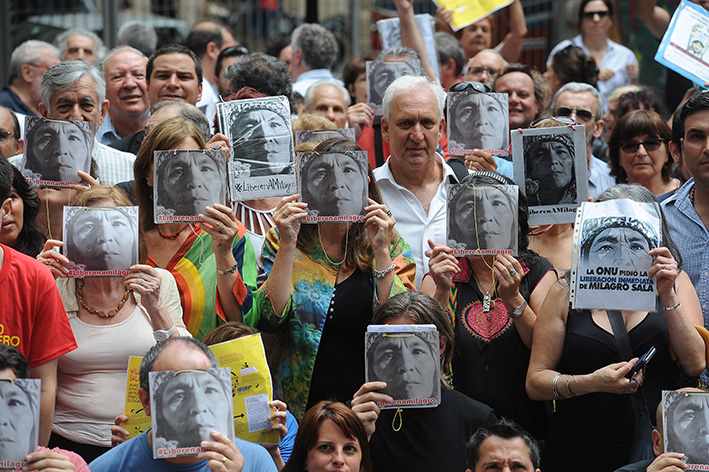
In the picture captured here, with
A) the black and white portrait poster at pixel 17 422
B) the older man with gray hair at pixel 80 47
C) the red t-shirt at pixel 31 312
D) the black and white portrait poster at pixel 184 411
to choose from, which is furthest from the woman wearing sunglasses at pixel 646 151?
the older man with gray hair at pixel 80 47

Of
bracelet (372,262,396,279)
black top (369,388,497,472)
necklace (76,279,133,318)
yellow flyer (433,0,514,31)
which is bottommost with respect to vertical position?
black top (369,388,497,472)

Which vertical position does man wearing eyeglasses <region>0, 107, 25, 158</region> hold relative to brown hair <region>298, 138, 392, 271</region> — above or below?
above

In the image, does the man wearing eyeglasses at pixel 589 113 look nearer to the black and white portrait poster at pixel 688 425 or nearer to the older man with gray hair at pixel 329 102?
the older man with gray hair at pixel 329 102

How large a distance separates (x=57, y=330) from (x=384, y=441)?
1556 millimetres

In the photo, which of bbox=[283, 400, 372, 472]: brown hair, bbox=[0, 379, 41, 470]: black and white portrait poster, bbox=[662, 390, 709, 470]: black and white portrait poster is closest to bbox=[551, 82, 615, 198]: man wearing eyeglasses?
bbox=[662, 390, 709, 470]: black and white portrait poster

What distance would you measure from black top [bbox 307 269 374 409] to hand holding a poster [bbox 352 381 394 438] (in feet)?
1.95

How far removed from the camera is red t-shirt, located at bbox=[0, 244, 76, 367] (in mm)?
4660

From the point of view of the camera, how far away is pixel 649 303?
16.2 ft

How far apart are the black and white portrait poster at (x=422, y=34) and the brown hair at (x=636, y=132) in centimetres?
185

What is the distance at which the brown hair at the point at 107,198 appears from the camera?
518 centimetres

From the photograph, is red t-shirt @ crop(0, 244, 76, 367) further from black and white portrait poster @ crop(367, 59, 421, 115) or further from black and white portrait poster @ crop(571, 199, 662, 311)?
black and white portrait poster @ crop(367, 59, 421, 115)

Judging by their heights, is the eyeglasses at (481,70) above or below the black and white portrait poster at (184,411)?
above

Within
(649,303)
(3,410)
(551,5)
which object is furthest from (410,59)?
(551,5)

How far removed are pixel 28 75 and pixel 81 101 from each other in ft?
10.4
